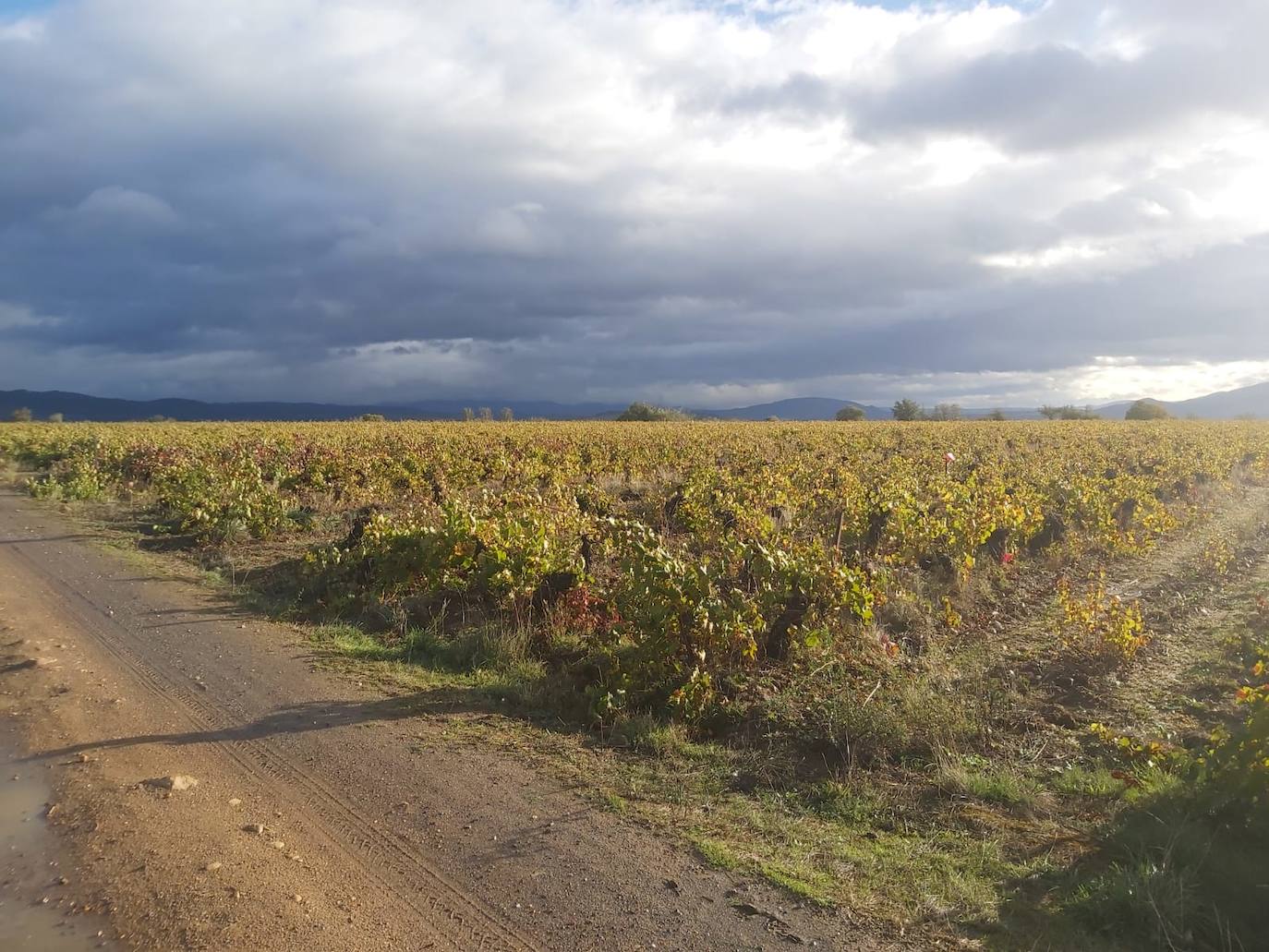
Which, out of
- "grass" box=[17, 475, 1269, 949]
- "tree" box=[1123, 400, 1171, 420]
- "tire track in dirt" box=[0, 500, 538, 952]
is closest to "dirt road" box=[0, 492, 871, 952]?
"tire track in dirt" box=[0, 500, 538, 952]

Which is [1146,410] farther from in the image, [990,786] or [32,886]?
[32,886]

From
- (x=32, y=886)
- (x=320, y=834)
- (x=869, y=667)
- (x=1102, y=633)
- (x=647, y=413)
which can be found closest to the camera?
(x=32, y=886)

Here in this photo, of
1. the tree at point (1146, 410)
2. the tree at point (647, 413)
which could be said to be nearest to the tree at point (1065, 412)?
the tree at point (1146, 410)

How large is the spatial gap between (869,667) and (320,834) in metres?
4.34

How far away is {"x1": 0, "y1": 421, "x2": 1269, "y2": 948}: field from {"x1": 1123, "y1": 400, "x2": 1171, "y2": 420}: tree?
84.3 metres

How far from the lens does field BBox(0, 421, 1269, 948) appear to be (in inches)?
153

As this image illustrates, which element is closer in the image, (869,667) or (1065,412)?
(869,667)

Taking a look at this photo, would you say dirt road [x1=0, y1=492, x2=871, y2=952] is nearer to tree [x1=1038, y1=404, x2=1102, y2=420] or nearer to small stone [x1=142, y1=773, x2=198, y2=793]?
small stone [x1=142, y1=773, x2=198, y2=793]

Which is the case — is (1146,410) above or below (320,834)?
above

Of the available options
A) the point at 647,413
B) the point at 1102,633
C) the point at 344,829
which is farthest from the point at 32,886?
the point at 647,413

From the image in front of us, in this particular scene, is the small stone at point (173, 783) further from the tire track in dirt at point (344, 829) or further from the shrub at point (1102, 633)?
the shrub at point (1102, 633)

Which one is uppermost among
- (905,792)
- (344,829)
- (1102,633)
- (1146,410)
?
(1146,410)

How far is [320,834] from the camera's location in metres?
4.02

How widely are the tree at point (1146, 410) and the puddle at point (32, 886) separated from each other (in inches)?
3796
